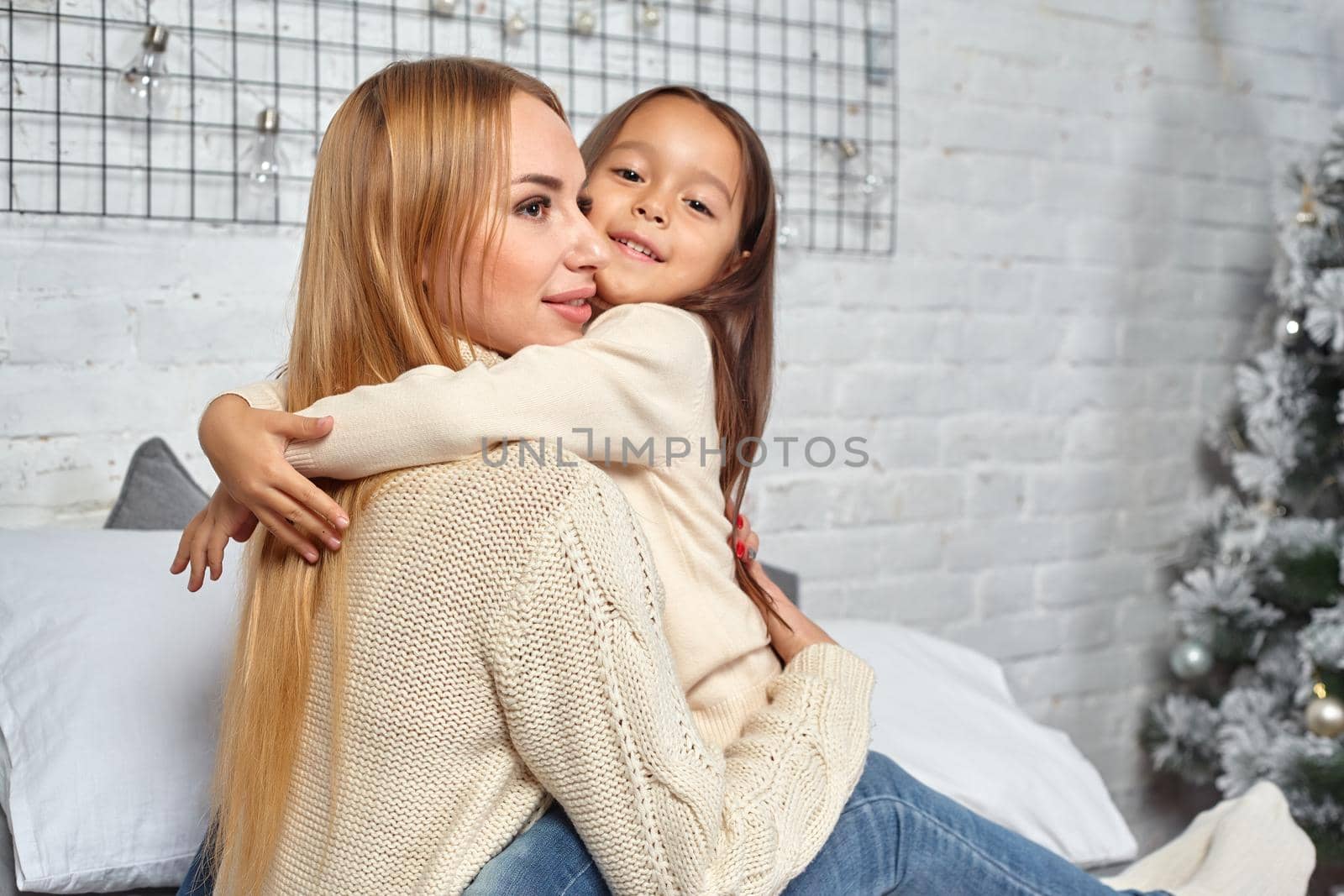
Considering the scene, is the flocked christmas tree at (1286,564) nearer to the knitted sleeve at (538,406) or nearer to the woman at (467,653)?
the woman at (467,653)

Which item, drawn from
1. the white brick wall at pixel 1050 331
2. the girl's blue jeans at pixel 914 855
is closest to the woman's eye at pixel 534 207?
the girl's blue jeans at pixel 914 855

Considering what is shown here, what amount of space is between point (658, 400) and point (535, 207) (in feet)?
0.61

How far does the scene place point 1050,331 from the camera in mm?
2264

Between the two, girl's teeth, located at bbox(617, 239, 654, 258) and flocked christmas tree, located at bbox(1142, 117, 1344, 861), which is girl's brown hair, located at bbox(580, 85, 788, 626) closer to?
girl's teeth, located at bbox(617, 239, 654, 258)

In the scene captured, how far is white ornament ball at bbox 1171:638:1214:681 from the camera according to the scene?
2.13 m

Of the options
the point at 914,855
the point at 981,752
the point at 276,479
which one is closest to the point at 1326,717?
the point at 981,752

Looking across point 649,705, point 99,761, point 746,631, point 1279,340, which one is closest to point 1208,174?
point 1279,340

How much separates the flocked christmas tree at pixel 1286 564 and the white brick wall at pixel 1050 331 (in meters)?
A: 0.16

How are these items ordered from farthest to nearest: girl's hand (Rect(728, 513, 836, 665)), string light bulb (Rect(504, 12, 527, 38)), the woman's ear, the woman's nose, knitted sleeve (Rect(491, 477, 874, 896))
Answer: string light bulb (Rect(504, 12, 527, 38))
the woman's ear
girl's hand (Rect(728, 513, 836, 665))
the woman's nose
knitted sleeve (Rect(491, 477, 874, 896))

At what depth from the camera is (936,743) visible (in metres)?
1.44

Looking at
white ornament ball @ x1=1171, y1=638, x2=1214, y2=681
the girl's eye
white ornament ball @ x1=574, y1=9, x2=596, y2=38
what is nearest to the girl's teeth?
the girl's eye

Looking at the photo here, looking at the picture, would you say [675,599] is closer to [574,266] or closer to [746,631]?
[746,631]

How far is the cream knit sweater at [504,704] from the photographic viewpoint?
2.61ft

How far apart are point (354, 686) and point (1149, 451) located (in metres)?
1.95
